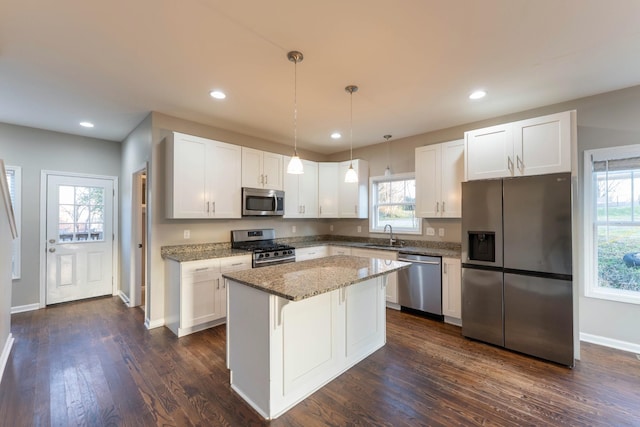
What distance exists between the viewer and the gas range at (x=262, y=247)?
149 inches

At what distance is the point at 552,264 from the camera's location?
105 inches

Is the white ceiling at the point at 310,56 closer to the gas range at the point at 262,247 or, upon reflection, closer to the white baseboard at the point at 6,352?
the gas range at the point at 262,247

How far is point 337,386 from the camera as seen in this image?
228cm

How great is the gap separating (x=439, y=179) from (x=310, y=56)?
8.31 feet

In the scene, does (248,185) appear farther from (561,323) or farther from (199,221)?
(561,323)

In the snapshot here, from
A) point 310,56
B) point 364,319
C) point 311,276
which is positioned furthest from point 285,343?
point 310,56

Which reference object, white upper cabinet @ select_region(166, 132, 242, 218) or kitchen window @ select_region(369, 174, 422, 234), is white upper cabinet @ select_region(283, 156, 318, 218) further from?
kitchen window @ select_region(369, 174, 422, 234)

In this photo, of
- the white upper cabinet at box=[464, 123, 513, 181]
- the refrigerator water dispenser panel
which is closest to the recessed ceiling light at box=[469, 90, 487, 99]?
the white upper cabinet at box=[464, 123, 513, 181]

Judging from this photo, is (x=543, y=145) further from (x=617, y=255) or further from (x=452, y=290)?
(x=452, y=290)

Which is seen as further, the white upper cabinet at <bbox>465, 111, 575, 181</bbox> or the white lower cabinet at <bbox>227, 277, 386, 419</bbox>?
the white upper cabinet at <bbox>465, 111, 575, 181</bbox>

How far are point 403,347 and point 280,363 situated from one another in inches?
62.2

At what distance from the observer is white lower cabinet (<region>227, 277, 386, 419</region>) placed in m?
1.92

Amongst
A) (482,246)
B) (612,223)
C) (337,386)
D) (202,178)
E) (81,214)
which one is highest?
(202,178)

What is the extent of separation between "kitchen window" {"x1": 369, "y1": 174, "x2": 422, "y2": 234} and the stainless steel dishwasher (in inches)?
29.4
